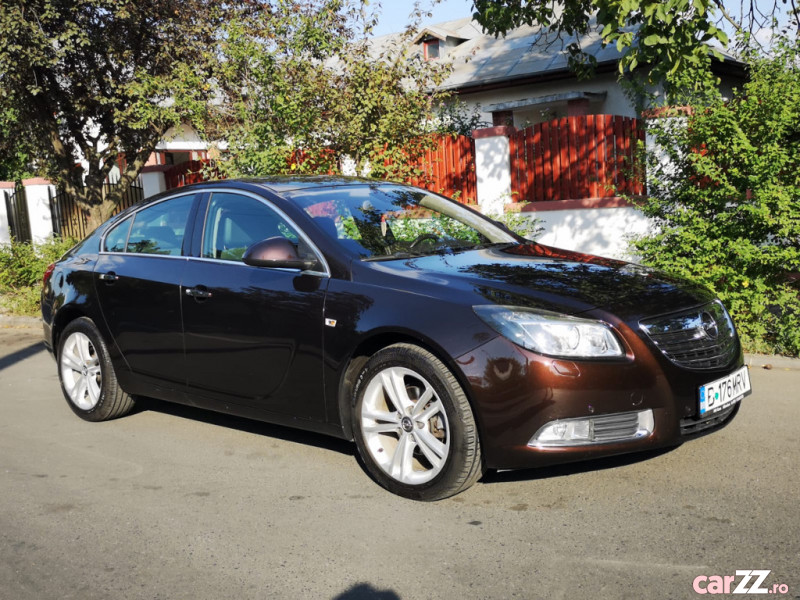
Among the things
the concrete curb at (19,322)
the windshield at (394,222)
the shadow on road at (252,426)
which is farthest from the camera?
the concrete curb at (19,322)

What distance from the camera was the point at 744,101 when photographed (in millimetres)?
7996

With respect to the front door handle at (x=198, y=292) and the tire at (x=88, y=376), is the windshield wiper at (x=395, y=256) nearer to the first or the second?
A: the front door handle at (x=198, y=292)

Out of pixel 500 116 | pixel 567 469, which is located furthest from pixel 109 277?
pixel 500 116

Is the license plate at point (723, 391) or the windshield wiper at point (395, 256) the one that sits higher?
the windshield wiper at point (395, 256)

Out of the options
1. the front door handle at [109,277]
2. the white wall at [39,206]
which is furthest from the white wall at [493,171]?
the white wall at [39,206]

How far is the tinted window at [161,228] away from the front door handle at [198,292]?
1.23 ft

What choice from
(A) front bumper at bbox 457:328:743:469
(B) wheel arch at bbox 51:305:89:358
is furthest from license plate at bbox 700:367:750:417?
(B) wheel arch at bbox 51:305:89:358

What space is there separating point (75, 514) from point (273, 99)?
7.61 metres

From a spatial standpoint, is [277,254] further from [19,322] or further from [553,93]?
[553,93]

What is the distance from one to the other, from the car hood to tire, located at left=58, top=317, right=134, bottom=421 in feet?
8.03

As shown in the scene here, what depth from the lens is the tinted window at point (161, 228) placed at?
19.2 feet

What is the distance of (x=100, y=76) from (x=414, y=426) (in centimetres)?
1231

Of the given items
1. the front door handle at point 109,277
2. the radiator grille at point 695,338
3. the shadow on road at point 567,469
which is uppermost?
the front door handle at point 109,277

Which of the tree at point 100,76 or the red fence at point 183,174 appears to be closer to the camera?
the tree at point 100,76
